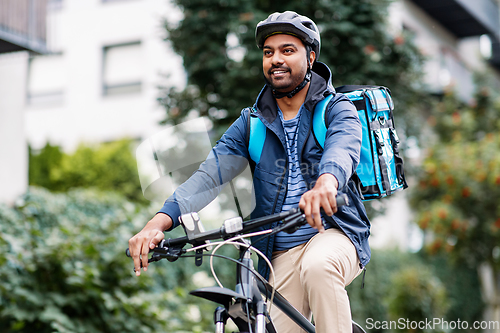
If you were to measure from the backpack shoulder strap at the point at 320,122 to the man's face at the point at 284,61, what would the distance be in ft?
0.57

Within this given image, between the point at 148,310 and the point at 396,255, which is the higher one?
the point at 148,310

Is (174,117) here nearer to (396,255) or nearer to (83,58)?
(396,255)

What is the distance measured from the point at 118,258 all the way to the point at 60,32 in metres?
16.2

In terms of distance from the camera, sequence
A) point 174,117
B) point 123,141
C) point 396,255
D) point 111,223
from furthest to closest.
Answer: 1. point 123,141
2. point 396,255
3. point 174,117
4. point 111,223

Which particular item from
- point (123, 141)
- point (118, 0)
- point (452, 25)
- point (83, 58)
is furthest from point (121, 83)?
point (452, 25)

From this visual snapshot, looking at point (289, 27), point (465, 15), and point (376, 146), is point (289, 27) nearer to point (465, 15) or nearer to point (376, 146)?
point (376, 146)

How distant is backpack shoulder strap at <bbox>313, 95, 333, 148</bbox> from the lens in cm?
278

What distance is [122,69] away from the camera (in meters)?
19.2

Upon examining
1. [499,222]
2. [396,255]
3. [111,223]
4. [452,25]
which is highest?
[452,25]

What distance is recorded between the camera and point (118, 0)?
63.3ft

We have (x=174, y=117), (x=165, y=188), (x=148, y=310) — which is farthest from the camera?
(x=174, y=117)

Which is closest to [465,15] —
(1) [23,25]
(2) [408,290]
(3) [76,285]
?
(2) [408,290]

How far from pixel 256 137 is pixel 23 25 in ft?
22.6

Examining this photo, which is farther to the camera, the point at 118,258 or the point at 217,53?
the point at 217,53
